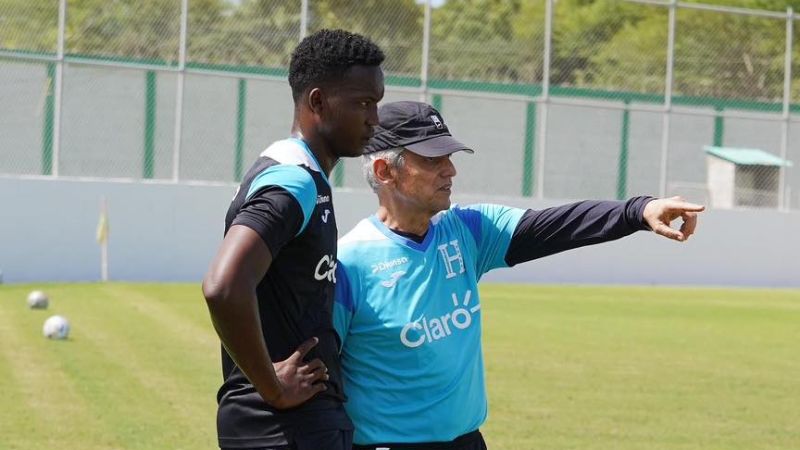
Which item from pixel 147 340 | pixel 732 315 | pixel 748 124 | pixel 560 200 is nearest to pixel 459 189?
pixel 560 200

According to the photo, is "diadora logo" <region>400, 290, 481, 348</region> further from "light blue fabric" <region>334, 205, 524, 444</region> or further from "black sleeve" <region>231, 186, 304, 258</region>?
"black sleeve" <region>231, 186, 304, 258</region>

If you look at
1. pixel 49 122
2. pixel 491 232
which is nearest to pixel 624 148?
pixel 49 122

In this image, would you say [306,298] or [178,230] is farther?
[178,230]

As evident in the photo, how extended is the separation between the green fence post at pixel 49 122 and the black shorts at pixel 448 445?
21139mm

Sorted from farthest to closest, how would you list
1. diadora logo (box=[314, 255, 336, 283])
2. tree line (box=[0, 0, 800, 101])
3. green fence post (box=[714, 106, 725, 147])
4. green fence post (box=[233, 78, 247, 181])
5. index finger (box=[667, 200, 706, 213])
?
1. green fence post (box=[714, 106, 725, 147])
2. green fence post (box=[233, 78, 247, 181])
3. tree line (box=[0, 0, 800, 101])
4. index finger (box=[667, 200, 706, 213])
5. diadora logo (box=[314, 255, 336, 283])

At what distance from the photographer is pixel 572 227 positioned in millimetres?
4785

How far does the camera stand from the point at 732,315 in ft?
68.2

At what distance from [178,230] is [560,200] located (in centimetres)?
841

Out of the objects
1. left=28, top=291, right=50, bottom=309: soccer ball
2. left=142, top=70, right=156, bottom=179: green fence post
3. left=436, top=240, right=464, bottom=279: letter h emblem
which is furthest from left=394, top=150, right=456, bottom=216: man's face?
left=142, top=70, right=156, bottom=179: green fence post

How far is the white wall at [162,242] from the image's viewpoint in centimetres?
2402

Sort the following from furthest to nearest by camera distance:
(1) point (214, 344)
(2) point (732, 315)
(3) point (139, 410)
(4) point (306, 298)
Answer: (2) point (732, 315) < (1) point (214, 344) < (3) point (139, 410) < (4) point (306, 298)

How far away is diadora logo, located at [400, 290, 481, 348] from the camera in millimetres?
4547

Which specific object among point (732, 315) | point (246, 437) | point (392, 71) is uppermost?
point (392, 71)

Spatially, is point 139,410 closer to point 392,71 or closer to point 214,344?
point 214,344
